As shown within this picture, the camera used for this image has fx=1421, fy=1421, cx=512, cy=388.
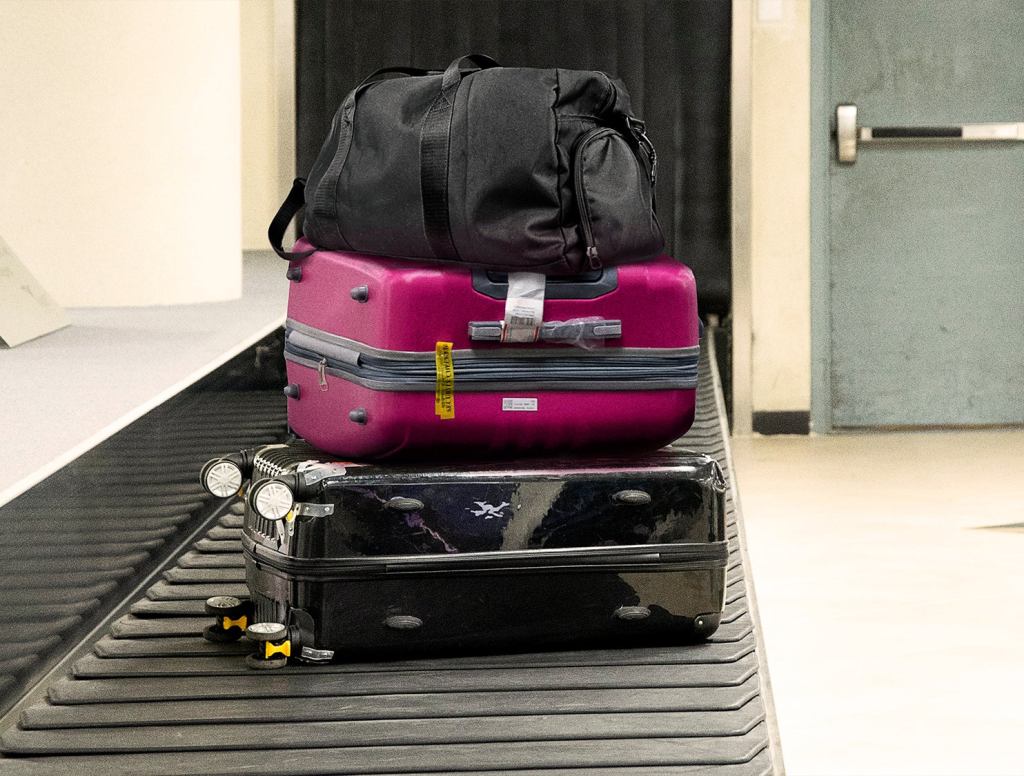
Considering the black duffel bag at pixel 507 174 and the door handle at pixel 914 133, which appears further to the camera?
the door handle at pixel 914 133

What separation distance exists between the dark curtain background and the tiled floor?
34.2 inches

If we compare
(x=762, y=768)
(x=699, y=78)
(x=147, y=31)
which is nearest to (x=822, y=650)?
(x=762, y=768)

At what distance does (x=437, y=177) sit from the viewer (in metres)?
1.72

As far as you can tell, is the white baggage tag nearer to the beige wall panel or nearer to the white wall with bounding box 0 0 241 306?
the white wall with bounding box 0 0 241 306

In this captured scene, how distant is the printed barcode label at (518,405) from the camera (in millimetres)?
1677

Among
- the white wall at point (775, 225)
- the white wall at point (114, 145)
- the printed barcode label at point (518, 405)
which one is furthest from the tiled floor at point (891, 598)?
the white wall at point (114, 145)

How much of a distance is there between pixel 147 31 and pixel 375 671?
99.0 inches

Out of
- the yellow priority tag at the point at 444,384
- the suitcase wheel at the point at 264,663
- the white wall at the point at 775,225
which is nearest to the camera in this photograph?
the suitcase wheel at the point at 264,663

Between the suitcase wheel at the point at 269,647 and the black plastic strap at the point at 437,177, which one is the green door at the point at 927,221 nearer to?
the black plastic strap at the point at 437,177

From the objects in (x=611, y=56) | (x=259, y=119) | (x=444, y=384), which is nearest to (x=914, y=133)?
(x=611, y=56)

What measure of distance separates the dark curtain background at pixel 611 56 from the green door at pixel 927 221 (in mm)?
586

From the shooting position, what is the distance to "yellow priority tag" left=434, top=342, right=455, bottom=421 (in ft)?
5.43

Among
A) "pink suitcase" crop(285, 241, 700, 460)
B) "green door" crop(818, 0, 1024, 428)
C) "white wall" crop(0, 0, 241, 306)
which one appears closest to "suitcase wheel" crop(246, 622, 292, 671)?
"pink suitcase" crop(285, 241, 700, 460)

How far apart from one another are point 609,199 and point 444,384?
303mm
